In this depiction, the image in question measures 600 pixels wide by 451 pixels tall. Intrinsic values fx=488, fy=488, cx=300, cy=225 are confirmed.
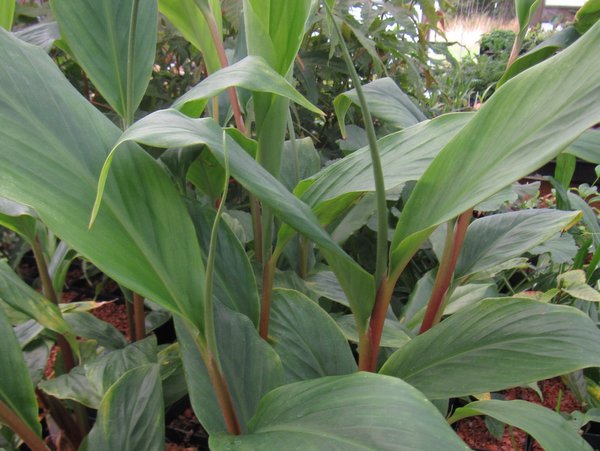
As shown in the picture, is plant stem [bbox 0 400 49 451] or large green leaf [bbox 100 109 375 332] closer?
large green leaf [bbox 100 109 375 332]

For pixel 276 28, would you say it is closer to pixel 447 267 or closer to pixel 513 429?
pixel 447 267

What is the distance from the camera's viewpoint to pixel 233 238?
0.50 meters

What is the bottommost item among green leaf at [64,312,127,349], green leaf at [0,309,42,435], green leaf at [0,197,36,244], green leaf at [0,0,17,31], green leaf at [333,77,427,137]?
green leaf at [64,312,127,349]

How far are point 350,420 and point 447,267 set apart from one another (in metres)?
0.28

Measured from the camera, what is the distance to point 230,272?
0.50 m

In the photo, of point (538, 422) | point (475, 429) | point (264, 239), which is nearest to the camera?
point (538, 422)

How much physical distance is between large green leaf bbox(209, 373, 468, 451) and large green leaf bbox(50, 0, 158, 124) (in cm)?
33

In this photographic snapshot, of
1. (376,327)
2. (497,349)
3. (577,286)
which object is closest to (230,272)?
(376,327)

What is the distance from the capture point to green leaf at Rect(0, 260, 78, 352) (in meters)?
0.48

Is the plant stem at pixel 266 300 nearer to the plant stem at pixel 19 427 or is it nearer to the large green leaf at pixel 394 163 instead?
the large green leaf at pixel 394 163

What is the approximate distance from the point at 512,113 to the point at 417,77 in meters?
0.77

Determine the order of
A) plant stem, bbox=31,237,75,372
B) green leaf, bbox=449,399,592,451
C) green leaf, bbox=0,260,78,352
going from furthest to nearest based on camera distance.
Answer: plant stem, bbox=31,237,75,372, green leaf, bbox=0,260,78,352, green leaf, bbox=449,399,592,451

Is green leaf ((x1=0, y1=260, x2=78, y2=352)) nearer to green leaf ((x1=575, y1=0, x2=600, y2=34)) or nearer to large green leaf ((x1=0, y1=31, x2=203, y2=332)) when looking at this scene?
large green leaf ((x1=0, y1=31, x2=203, y2=332))

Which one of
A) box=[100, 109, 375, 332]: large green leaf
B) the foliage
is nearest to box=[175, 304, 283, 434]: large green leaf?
the foliage
